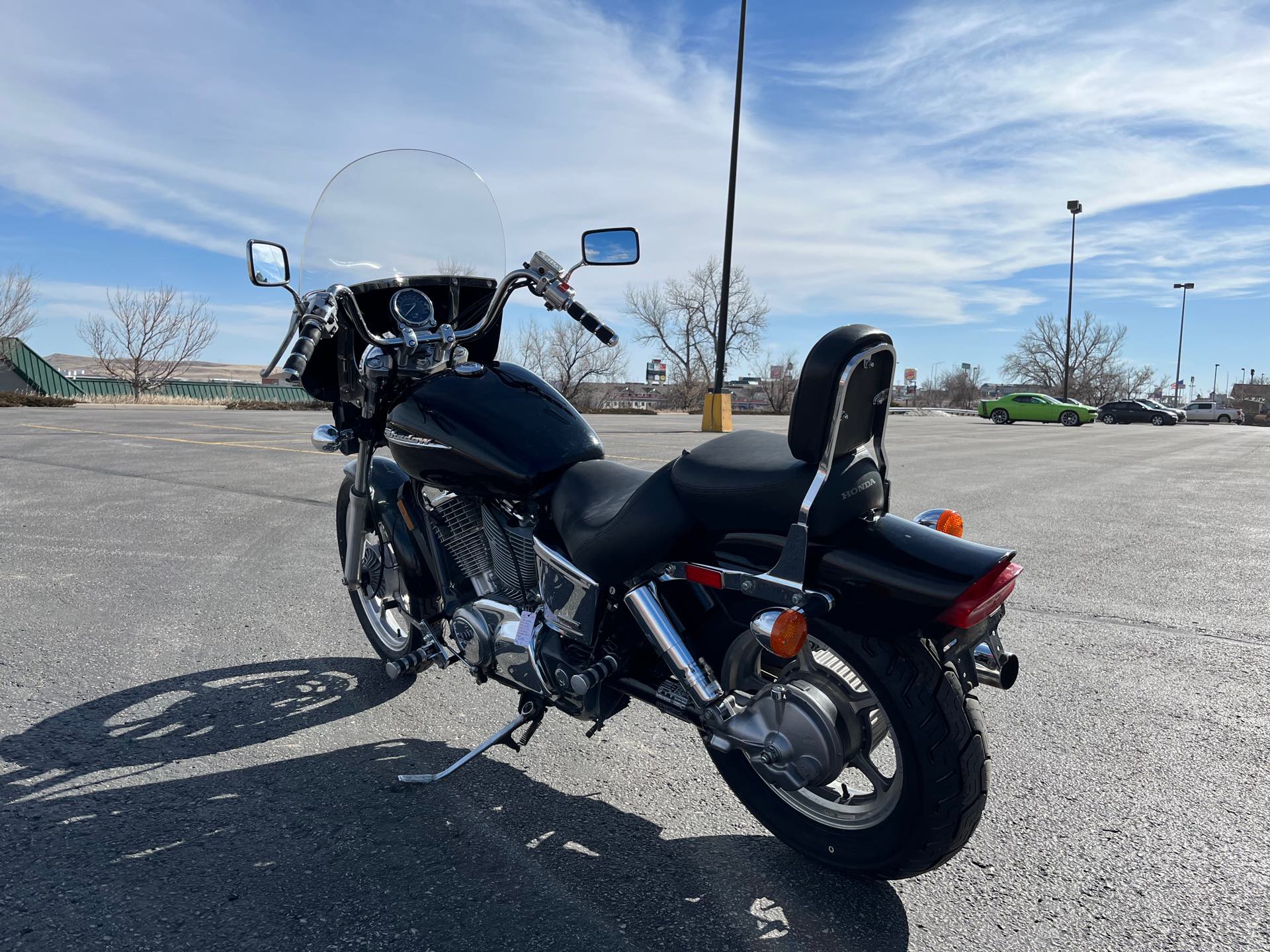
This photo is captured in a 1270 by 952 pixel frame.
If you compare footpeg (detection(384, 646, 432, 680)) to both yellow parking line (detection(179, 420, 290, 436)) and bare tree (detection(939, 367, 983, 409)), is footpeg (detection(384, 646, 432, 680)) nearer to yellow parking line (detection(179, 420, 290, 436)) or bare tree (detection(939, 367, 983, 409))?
yellow parking line (detection(179, 420, 290, 436))

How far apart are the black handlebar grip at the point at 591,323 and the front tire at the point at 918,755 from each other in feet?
4.36

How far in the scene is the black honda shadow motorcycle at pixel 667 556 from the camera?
82.4 inches

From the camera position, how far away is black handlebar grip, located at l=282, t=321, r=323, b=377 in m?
2.60

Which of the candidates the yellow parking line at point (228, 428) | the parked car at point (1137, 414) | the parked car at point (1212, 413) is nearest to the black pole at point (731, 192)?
the yellow parking line at point (228, 428)

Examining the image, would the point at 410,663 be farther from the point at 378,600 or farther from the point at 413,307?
the point at 413,307

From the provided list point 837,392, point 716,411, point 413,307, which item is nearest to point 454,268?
point 413,307

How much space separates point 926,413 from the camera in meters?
46.9

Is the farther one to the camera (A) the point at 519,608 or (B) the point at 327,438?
(B) the point at 327,438

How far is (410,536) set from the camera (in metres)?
3.38

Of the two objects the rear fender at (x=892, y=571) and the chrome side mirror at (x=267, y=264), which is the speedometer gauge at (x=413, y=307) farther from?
the rear fender at (x=892, y=571)

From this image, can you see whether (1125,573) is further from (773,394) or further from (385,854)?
(773,394)

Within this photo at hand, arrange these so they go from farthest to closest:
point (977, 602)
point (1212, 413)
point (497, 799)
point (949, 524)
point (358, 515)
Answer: point (1212, 413) < point (358, 515) < point (497, 799) < point (949, 524) < point (977, 602)

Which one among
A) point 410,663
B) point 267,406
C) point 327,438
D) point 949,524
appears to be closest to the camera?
point 949,524

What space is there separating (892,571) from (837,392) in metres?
0.44
